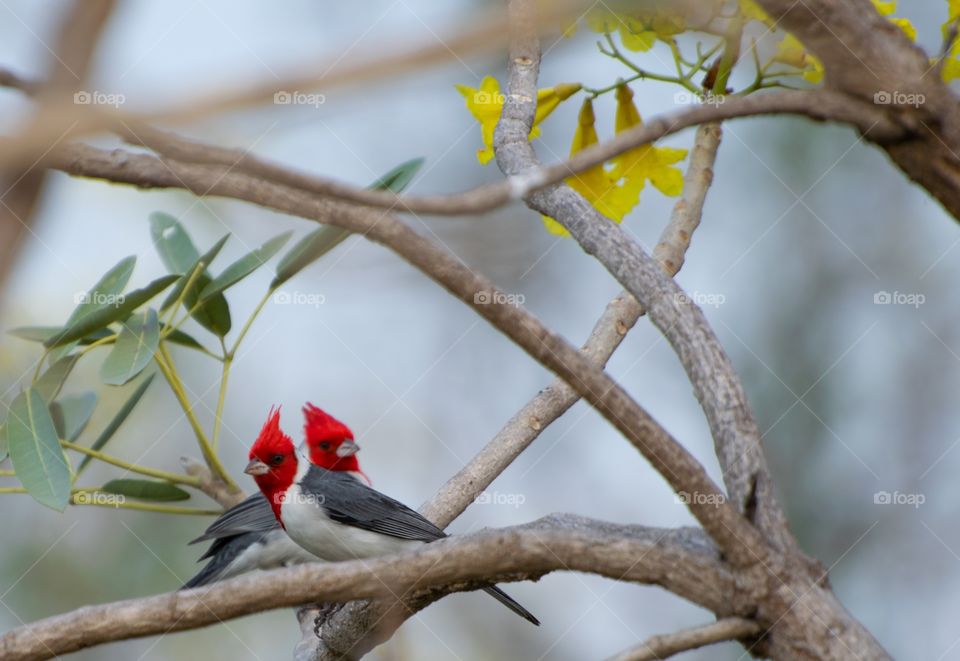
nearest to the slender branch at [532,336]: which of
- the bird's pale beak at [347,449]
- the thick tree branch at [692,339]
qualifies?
the thick tree branch at [692,339]

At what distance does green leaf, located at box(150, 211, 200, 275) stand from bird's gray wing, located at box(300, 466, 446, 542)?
29.8 inches

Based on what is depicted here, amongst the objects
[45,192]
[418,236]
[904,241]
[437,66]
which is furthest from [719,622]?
[904,241]

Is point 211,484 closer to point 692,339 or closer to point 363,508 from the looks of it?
point 363,508

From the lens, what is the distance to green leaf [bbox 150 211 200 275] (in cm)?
290

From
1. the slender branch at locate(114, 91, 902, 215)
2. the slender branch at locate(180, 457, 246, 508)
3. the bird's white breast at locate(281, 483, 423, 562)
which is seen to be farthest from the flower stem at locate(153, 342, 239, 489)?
the slender branch at locate(114, 91, 902, 215)

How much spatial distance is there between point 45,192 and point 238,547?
9.25ft

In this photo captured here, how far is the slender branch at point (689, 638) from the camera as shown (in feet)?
4.35

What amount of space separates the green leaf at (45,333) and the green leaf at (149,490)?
41cm

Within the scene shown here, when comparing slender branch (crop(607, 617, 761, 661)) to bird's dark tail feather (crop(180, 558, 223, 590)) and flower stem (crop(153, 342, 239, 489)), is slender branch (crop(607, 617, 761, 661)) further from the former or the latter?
bird's dark tail feather (crop(180, 558, 223, 590))

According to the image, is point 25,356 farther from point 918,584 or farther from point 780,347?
point 918,584

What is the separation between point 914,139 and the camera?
4.71 ft

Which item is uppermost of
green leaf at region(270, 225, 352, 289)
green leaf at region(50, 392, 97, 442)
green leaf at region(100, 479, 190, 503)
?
green leaf at region(270, 225, 352, 289)

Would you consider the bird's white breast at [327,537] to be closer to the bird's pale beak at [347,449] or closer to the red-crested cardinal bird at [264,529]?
the red-crested cardinal bird at [264,529]

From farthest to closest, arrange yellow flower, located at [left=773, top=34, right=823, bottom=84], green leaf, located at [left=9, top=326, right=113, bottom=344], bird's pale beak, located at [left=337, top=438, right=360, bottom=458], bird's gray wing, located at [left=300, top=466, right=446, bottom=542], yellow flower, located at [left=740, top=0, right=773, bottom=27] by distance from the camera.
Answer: bird's pale beak, located at [left=337, top=438, right=360, bottom=458]
bird's gray wing, located at [left=300, top=466, right=446, bottom=542]
green leaf, located at [left=9, top=326, right=113, bottom=344]
yellow flower, located at [left=773, top=34, right=823, bottom=84]
yellow flower, located at [left=740, top=0, right=773, bottom=27]
